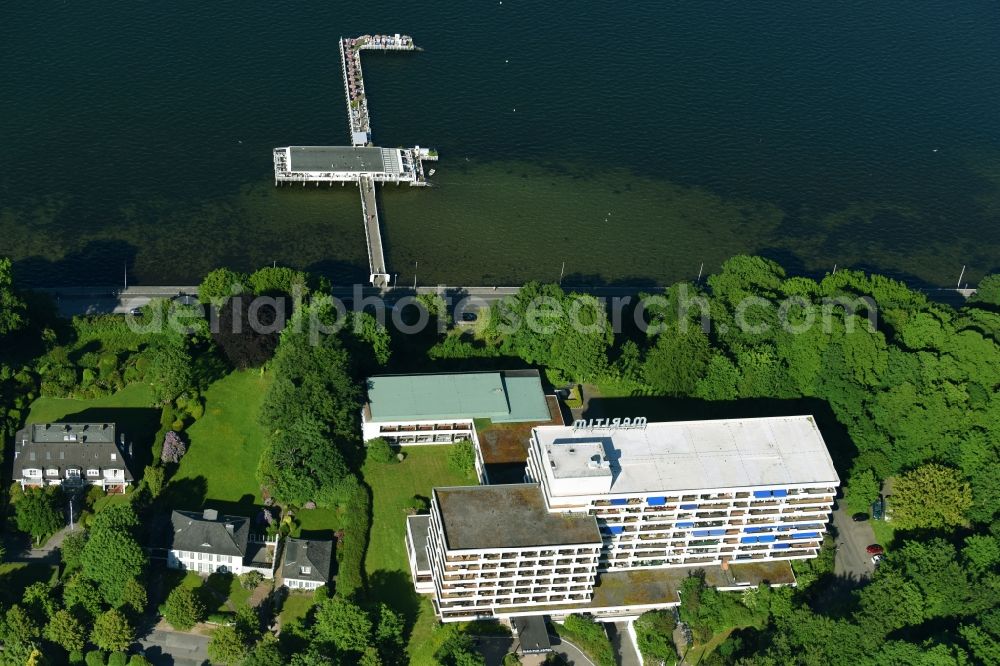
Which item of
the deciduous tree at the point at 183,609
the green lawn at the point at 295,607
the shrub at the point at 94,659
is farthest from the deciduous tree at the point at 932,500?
the shrub at the point at 94,659

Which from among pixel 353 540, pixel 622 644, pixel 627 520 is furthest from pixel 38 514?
pixel 622 644

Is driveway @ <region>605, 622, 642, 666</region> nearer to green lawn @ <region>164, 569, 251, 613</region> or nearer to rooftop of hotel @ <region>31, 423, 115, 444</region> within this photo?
green lawn @ <region>164, 569, 251, 613</region>

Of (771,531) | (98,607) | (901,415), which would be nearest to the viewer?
(98,607)

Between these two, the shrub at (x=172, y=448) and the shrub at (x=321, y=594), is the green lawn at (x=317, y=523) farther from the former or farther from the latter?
the shrub at (x=172, y=448)

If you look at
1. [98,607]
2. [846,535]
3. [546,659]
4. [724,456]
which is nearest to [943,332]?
[846,535]

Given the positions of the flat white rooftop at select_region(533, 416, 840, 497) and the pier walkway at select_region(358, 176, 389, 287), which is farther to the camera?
the pier walkway at select_region(358, 176, 389, 287)

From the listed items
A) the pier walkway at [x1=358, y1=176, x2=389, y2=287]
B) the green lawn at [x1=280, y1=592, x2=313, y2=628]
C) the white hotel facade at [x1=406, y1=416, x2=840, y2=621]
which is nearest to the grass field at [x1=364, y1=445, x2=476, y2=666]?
the white hotel facade at [x1=406, y1=416, x2=840, y2=621]

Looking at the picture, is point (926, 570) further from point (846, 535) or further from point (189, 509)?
point (189, 509)
